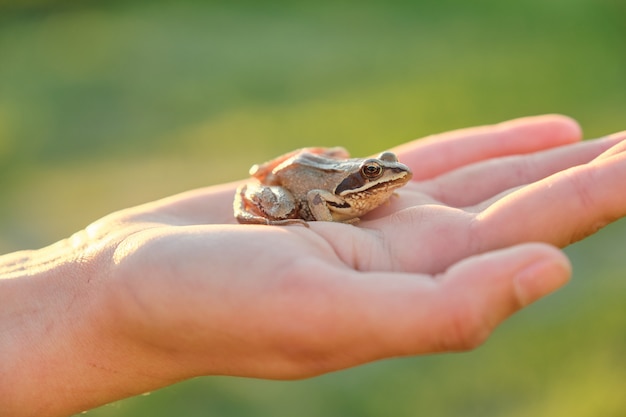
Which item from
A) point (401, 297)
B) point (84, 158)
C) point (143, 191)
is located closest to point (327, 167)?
point (401, 297)

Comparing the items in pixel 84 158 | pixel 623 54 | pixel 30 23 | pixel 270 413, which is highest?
pixel 30 23

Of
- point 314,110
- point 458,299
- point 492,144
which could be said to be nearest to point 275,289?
point 458,299

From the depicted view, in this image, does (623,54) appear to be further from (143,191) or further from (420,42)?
(143,191)

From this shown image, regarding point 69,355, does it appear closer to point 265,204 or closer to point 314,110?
point 265,204

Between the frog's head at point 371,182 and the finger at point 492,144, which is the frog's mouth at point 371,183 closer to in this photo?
the frog's head at point 371,182

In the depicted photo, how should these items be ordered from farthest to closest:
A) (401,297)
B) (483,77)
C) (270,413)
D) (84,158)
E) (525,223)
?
(483,77) < (84,158) < (270,413) < (525,223) < (401,297)

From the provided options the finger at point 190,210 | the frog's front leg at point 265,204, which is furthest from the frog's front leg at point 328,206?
the finger at point 190,210
